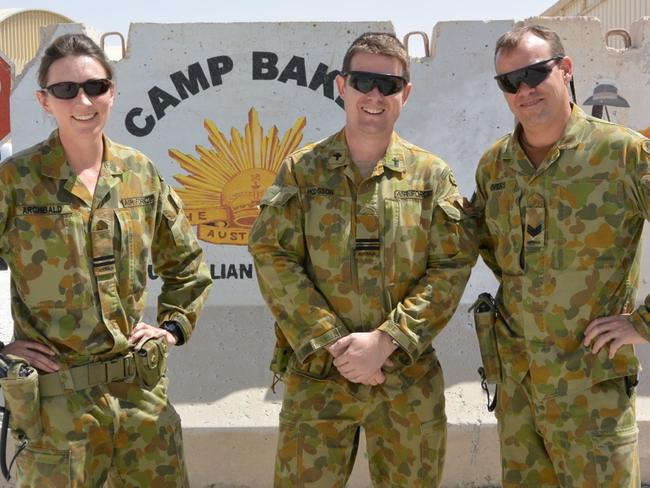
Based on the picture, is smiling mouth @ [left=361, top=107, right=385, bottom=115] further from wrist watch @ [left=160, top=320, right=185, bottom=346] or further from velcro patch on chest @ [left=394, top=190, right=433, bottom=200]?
wrist watch @ [left=160, top=320, right=185, bottom=346]

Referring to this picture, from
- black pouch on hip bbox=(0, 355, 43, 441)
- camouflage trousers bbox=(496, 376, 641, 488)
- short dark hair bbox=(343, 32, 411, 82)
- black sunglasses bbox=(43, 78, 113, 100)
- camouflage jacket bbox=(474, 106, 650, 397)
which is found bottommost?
camouflage trousers bbox=(496, 376, 641, 488)

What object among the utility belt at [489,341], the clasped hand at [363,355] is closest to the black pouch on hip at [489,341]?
the utility belt at [489,341]

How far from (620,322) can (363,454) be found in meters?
1.99

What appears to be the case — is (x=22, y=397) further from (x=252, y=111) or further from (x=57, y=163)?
(x=252, y=111)

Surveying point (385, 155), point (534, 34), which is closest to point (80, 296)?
point (385, 155)

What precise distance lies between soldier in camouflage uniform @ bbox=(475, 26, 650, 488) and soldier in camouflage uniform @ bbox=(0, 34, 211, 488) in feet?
4.20

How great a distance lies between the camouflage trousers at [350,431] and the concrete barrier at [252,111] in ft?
6.55

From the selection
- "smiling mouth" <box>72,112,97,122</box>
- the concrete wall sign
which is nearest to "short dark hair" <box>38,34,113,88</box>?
"smiling mouth" <box>72,112,97,122</box>

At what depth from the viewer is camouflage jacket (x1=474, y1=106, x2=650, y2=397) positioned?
2811mm

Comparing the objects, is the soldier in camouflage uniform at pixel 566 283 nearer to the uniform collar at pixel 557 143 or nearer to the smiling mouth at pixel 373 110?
the uniform collar at pixel 557 143

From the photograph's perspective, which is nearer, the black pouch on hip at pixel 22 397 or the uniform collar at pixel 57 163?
the black pouch on hip at pixel 22 397

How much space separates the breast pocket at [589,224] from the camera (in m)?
2.81

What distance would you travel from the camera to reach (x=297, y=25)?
5016mm

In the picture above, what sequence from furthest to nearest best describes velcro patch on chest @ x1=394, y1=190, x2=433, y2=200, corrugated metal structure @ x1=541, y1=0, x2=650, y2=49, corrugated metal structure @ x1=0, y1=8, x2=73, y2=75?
1. corrugated metal structure @ x1=0, y1=8, x2=73, y2=75
2. corrugated metal structure @ x1=541, y1=0, x2=650, y2=49
3. velcro patch on chest @ x1=394, y1=190, x2=433, y2=200
